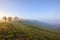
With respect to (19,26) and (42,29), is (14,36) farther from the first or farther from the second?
(42,29)

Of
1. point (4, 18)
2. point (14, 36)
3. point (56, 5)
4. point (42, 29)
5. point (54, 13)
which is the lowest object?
point (14, 36)

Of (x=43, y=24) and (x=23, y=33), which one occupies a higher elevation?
(x=43, y=24)

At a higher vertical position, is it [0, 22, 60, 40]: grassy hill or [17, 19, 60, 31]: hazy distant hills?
[17, 19, 60, 31]: hazy distant hills

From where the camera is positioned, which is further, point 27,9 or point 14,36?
point 27,9

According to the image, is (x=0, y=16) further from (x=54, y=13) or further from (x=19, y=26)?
(x=54, y=13)

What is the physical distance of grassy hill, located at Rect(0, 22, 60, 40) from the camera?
5.27 feet

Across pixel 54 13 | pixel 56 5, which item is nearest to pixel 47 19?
pixel 54 13

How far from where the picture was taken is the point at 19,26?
1676 mm

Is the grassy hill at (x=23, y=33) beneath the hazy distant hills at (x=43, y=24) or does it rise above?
beneath

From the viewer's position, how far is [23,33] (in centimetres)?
164

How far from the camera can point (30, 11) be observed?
5.65ft

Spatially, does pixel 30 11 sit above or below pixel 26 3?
below

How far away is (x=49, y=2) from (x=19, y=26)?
0.60 m

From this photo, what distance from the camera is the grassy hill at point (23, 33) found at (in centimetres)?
161
